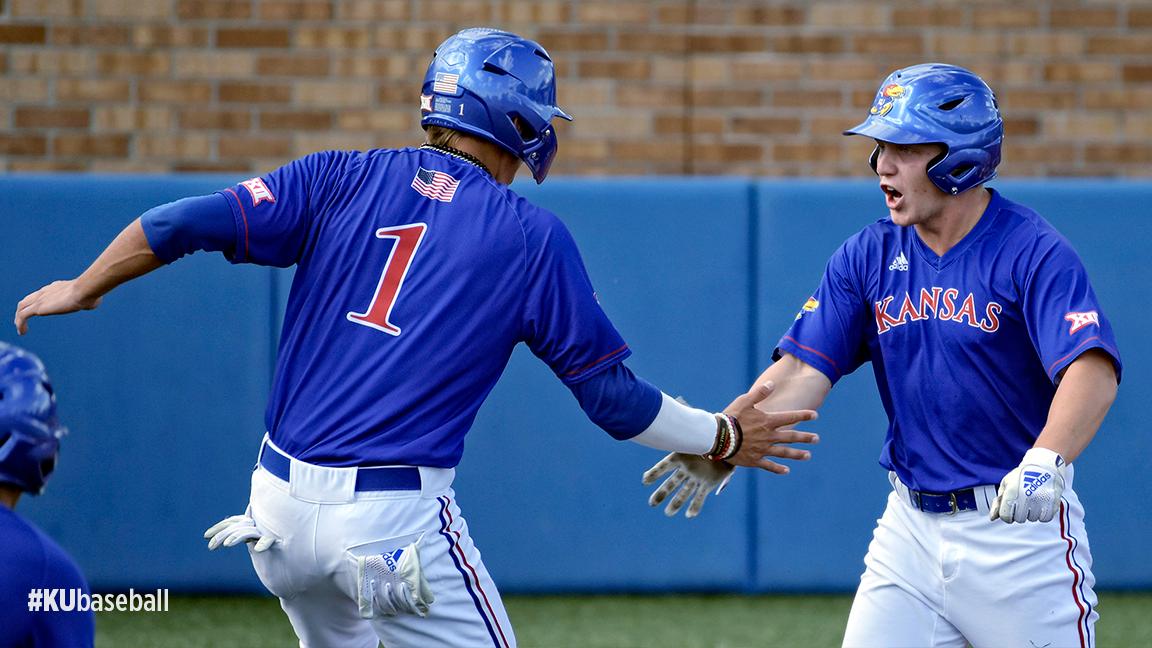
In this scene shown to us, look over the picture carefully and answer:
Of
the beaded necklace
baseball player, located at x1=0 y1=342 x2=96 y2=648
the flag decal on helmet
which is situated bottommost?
baseball player, located at x1=0 y1=342 x2=96 y2=648

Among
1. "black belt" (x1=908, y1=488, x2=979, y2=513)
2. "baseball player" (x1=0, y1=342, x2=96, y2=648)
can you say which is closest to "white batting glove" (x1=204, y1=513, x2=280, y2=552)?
"baseball player" (x1=0, y1=342, x2=96, y2=648)

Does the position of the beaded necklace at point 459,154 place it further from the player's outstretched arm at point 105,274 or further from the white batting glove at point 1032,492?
the white batting glove at point 1032,492

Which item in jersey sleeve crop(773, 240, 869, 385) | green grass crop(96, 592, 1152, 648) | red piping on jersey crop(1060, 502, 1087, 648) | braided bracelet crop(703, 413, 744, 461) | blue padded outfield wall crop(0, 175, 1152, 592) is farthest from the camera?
blue padded outfield wall crop(0, 175, 1152, 592)

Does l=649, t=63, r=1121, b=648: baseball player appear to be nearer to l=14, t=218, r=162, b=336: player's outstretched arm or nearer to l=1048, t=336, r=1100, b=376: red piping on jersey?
l=1048, t=336, r=1100, b=376: red piping on jersey

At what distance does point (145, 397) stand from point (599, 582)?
2.21 m

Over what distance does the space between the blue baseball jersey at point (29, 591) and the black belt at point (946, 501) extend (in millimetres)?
2078

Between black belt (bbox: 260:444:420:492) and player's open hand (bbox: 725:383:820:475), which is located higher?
black belt (bbox: 260:444:420:492)

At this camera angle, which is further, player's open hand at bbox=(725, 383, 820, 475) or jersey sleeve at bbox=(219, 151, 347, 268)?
player's open hand at bbox=(725, 383, 820, 475)

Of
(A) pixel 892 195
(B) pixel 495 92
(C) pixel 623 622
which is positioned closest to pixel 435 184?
(B) pixel 495 92

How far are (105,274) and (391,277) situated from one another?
2.17 feet

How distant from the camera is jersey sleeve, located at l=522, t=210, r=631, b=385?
3340mm

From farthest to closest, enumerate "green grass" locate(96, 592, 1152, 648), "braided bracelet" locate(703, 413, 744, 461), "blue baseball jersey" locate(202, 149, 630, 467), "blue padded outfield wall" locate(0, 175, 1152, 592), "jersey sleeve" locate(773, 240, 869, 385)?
"blue padded outfield wall" locate(0, 175, 1152, 592) < "green grass" locate(96, 592, 1152, 648) < "jersey sleeve" locate(773, 240, 869, 385) < "braided bracelet" locate(703, 413, 744, 461) < "blue baseball jersey" locate(202, 149, 630, 467)

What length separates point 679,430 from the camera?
3.59 m

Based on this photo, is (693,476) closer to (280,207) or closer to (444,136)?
(444,136)
